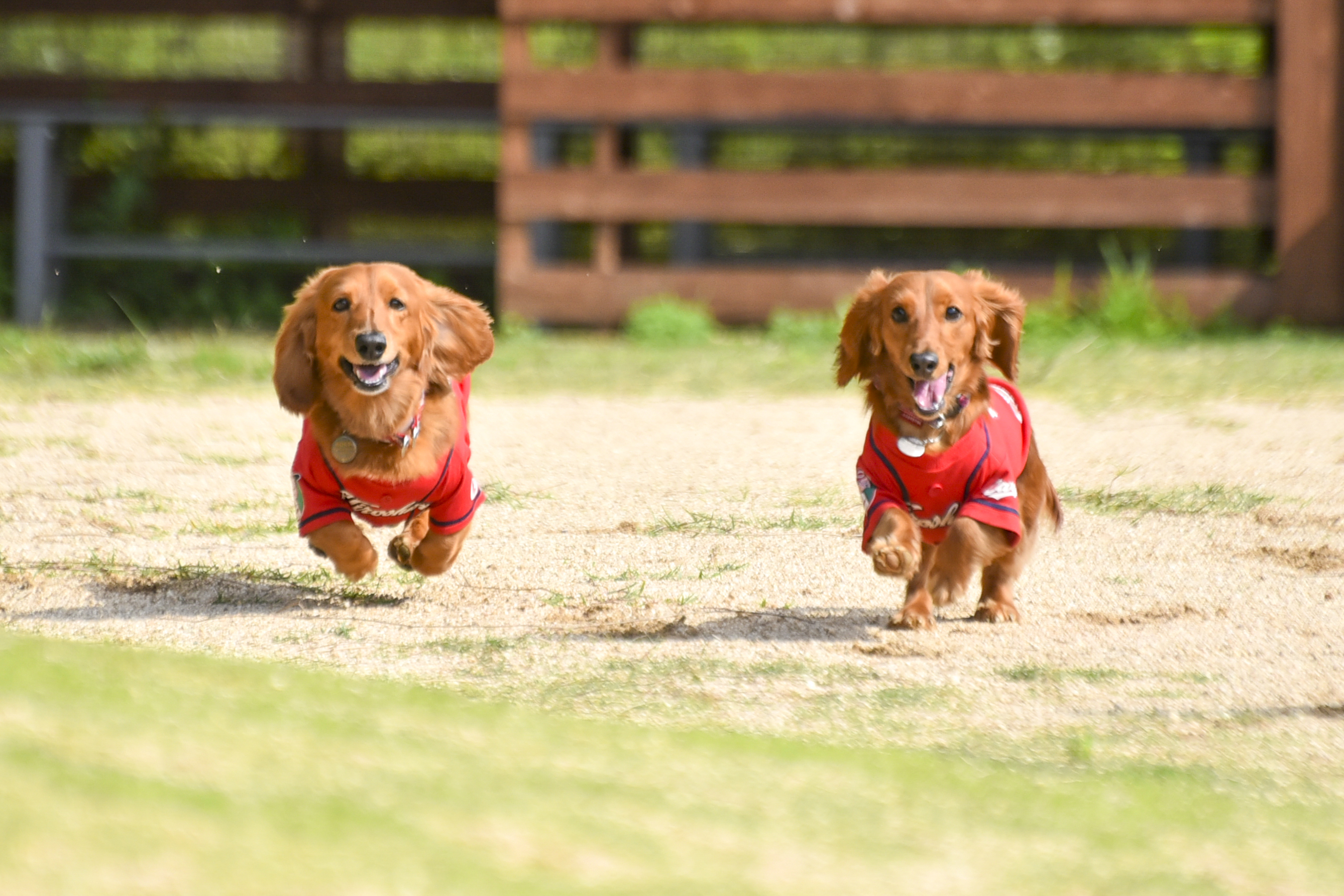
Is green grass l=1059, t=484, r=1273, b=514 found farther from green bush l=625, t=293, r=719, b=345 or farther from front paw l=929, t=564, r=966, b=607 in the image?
green bush l=625, t=293, r=719, b=345

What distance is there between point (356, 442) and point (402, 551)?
0.88ft

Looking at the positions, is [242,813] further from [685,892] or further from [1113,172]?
[1113,172]

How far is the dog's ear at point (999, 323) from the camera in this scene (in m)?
3.36

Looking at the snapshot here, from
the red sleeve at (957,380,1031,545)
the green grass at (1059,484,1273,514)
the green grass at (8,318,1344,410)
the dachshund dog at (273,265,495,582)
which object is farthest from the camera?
the green grass at (8,318,1344,410)

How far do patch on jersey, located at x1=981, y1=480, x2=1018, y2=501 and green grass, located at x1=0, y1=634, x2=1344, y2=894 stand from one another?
3.07ft

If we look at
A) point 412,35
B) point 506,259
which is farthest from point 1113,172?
point 412,35

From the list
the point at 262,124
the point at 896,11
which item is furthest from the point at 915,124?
the point at 262,124

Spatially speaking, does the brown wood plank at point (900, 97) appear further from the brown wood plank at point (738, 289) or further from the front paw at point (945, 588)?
the front paw at point (945, 588)

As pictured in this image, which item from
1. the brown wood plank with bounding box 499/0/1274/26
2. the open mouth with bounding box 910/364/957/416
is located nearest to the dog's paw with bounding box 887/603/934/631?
the open mouth with bounding box 910/364/957/416

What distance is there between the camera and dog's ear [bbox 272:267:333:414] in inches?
134

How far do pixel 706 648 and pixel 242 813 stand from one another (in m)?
1.46

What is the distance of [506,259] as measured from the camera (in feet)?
26.7

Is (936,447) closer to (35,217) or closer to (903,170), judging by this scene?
(903,170)

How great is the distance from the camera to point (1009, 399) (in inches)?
137
